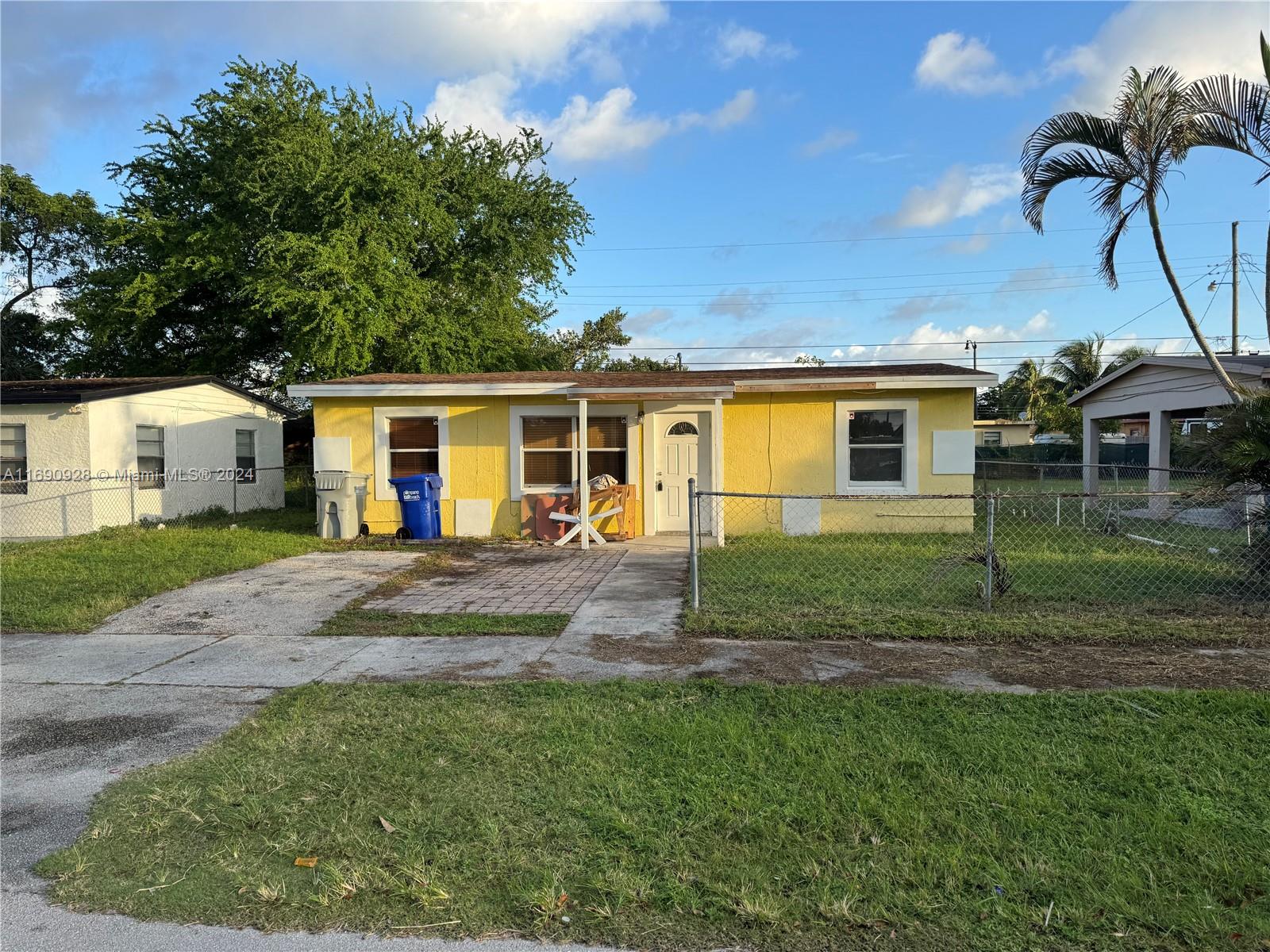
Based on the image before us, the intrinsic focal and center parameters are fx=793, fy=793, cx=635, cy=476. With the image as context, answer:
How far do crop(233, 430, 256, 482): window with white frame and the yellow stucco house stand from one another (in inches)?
229

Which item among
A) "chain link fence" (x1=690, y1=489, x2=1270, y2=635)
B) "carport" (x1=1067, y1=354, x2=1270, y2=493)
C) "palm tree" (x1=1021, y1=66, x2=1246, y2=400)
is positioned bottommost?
"chain link fence" (x1=690, y1=489, x2=1270, y2=635)

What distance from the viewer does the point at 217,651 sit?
6.44 m

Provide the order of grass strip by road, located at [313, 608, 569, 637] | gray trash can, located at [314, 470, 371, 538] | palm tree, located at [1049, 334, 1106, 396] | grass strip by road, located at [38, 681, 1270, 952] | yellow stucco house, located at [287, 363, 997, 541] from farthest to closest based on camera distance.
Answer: palm tree, located at [1049, 334, 1106, 396] → gray trash can, located at [314, 470, 371, 538] → yellow stucco house, located at [287, 363, 997, 541] → grass strip by road, located at [313, 608, 569, 637] → grass strip by road, located at [38, 681, 1270, 952]

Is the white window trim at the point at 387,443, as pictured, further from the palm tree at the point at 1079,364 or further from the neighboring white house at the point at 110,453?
the palm tree at the point at 1079,364

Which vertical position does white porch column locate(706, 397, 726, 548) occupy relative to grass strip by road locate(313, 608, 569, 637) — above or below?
above

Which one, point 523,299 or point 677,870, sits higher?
point 523,299

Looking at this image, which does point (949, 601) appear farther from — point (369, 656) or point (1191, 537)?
point (1191, 537)

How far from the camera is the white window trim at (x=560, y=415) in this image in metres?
13.0

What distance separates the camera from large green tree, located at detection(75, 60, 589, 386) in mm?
20797

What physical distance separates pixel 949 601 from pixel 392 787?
18.1 feet

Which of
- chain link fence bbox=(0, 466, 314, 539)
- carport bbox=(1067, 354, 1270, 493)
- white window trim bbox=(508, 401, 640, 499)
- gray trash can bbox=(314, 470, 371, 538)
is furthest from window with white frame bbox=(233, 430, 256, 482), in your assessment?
carport bbox=(1067, 354, 1270, 493)

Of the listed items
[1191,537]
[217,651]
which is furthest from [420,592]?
[1191,537]

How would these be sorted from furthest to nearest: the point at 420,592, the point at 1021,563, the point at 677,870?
the point at 1021,563
the point at 420,592
the point at 677,870

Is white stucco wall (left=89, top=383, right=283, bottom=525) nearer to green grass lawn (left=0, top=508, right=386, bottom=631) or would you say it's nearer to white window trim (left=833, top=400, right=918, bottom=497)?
green grass lawn (left=0, top=508, right=386, bottom=631)
